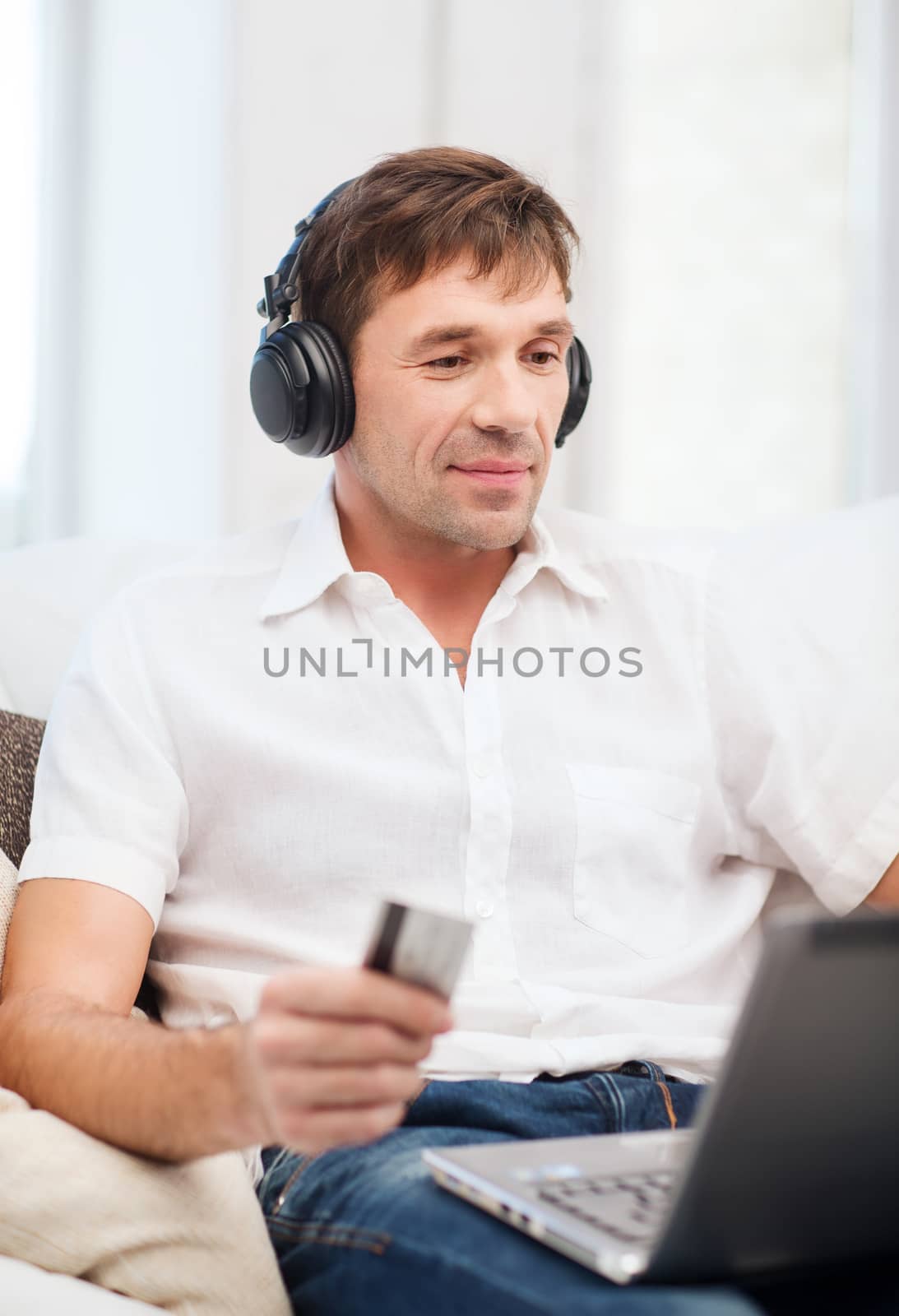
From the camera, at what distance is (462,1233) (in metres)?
0.77

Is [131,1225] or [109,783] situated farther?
[109,783]

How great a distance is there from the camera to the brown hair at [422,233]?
1283mm

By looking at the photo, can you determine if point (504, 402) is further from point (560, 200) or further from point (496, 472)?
point (560, 200)

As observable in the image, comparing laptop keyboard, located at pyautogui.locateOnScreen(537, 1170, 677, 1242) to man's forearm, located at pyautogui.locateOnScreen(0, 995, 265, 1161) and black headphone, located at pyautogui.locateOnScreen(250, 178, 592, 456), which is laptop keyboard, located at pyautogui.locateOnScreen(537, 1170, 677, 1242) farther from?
black headphone, located at pyautogui.locateOnScreen(250, 178, 592, 456)

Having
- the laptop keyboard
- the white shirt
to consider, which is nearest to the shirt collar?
the white shirt

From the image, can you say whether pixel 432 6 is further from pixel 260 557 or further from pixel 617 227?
pixel 260 557

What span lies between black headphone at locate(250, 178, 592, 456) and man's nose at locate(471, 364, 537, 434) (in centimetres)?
14

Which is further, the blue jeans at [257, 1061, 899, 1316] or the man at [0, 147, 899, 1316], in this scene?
the man at [0, 147, 899, 1316]

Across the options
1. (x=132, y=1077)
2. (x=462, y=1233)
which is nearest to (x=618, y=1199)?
(x=462, y=1233)

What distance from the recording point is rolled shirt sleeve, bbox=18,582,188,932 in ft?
3.61

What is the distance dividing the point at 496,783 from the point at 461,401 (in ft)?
1.18

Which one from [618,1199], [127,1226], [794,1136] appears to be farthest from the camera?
[127,1226]

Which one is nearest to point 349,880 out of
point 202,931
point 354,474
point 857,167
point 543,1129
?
point 202,931

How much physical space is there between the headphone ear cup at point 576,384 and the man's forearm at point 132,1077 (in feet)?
2.46
